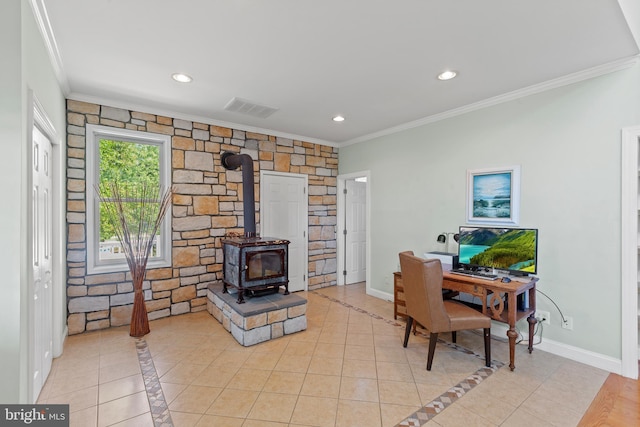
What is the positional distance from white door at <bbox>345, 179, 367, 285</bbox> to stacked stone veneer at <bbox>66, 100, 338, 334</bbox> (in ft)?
2.39

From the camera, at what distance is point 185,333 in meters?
3.20

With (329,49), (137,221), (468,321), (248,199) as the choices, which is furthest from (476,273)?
(137,221)

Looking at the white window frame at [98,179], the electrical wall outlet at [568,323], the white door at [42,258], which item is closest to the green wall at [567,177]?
the electrical wall outlet at [568,323]

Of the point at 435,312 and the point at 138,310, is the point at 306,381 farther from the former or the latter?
the point at 138,310

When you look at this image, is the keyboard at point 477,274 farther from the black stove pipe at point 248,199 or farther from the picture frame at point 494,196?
the black stove pipe at point 248,199

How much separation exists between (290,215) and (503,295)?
3042 mm

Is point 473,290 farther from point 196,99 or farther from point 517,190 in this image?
point 196,99

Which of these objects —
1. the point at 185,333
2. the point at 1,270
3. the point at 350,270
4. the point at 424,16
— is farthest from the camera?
the point at 350,270

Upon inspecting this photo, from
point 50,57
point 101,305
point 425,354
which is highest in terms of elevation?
point 50,57

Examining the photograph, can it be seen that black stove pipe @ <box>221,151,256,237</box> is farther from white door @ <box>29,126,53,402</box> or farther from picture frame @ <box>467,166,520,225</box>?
picture frame @ <box>467,166,520,225</box>

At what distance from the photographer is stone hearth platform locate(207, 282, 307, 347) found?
2.94m

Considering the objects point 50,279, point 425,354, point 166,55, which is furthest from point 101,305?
point 425,354

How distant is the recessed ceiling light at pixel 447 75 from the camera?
2.59m

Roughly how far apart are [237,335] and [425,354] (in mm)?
1872
